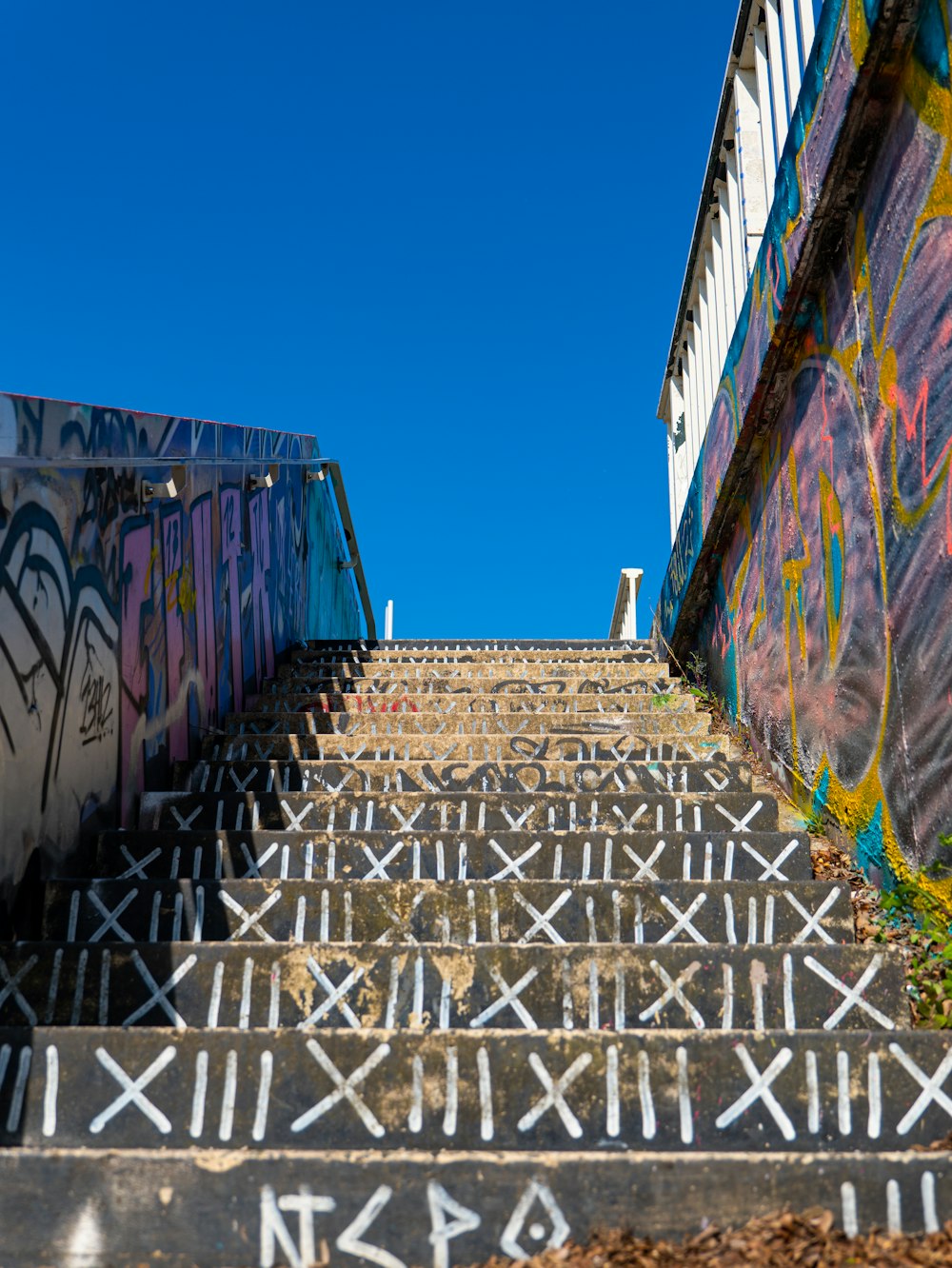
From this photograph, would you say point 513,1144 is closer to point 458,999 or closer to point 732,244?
point 458,999

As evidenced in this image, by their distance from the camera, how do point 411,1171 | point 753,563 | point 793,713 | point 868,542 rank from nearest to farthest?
point 411,1171 < point 868,542 < point 793,713 < point 753,563

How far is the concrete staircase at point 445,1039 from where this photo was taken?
1.92 meters

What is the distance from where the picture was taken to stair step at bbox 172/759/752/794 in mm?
4250

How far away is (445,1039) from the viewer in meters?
2.28

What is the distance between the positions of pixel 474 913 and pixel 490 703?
8.26 feet

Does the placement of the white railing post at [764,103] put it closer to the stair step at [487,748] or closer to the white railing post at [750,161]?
the white railing post at [750,161]

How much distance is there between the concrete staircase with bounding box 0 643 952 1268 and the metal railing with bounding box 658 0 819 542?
3242 millimetres

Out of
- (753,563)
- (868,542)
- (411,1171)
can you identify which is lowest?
(411,1171)

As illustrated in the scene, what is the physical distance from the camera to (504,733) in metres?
4.96

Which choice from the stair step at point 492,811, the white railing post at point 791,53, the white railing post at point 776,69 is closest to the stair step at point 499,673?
the stair step at point 492,811

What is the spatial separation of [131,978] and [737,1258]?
1.65 m

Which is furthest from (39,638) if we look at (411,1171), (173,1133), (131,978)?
(411,1171)

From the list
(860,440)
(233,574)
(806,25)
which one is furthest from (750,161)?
(233,574)

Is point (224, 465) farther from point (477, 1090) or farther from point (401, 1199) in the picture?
point (401, 1199)
